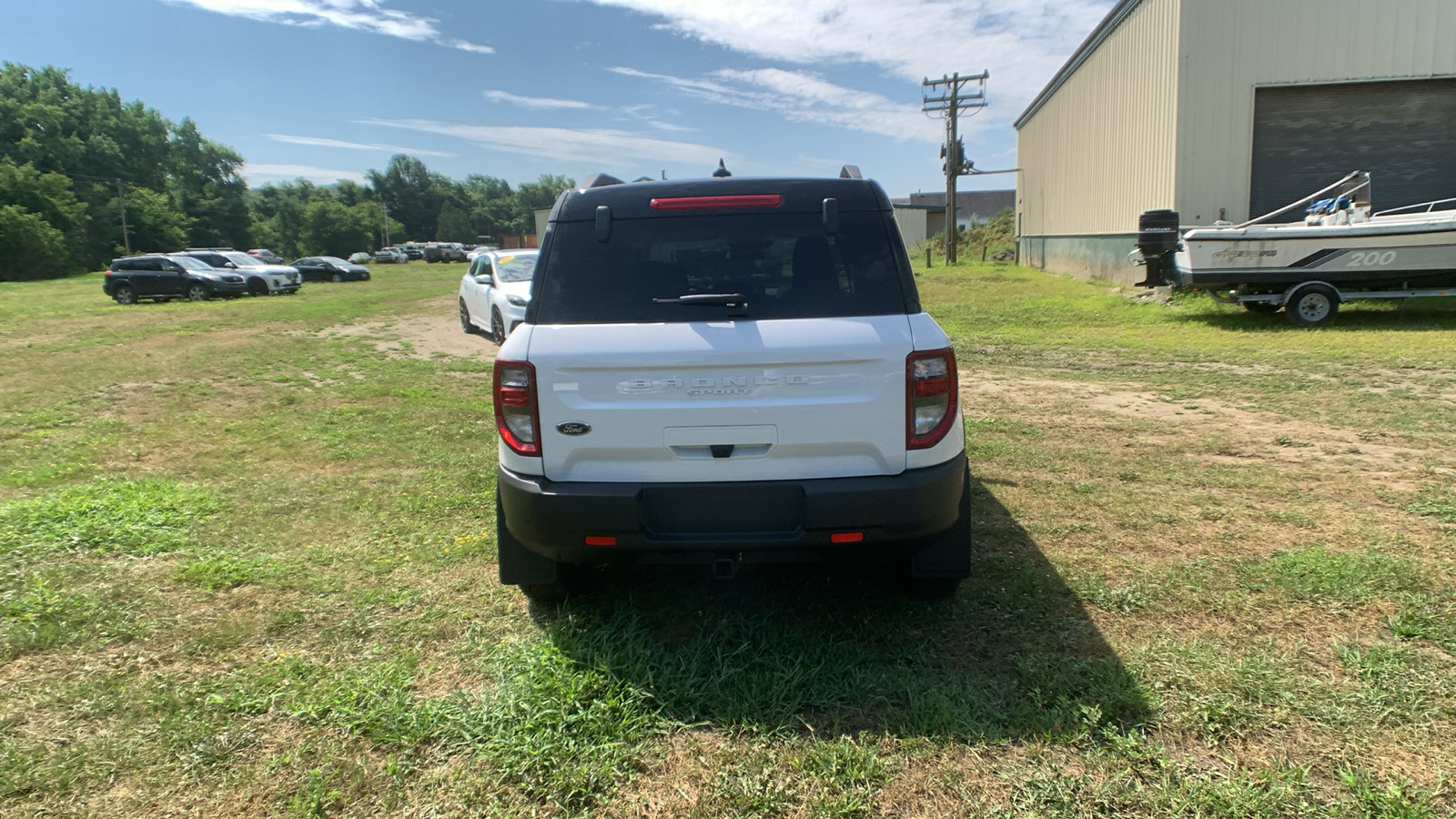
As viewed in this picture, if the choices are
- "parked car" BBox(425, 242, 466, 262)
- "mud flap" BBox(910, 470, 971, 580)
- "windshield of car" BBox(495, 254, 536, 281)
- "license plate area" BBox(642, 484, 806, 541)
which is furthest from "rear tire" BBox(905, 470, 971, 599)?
"parked car" BBox(425, 242, 466, 262)

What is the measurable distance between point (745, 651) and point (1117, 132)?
22.7 m

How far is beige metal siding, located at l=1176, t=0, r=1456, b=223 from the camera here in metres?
16.3

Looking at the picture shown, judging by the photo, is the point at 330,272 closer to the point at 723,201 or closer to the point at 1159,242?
the point at 1159,242

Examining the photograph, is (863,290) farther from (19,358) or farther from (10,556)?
(19,358)

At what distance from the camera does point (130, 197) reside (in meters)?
70.1

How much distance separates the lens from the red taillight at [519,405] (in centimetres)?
311

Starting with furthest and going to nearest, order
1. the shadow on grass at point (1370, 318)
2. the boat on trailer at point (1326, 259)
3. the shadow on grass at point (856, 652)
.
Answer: the shadow on grass at point (1370, 318), the boat on trailer at point (1326, 259), the shadow on grass at point (856, 652)

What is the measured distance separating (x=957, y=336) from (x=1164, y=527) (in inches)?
397

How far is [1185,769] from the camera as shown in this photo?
2549 mm

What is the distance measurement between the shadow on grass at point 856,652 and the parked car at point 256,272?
29.9 m

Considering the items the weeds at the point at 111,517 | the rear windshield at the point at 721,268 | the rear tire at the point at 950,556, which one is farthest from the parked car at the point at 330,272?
the rear tire at the point at 950,556

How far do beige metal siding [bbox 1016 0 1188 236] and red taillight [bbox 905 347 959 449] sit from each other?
17.5 meters

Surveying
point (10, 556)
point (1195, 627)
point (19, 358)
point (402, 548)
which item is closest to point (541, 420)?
point (402, 548)

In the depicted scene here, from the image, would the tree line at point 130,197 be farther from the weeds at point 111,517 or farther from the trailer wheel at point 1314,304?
the weeds at point 111,517
